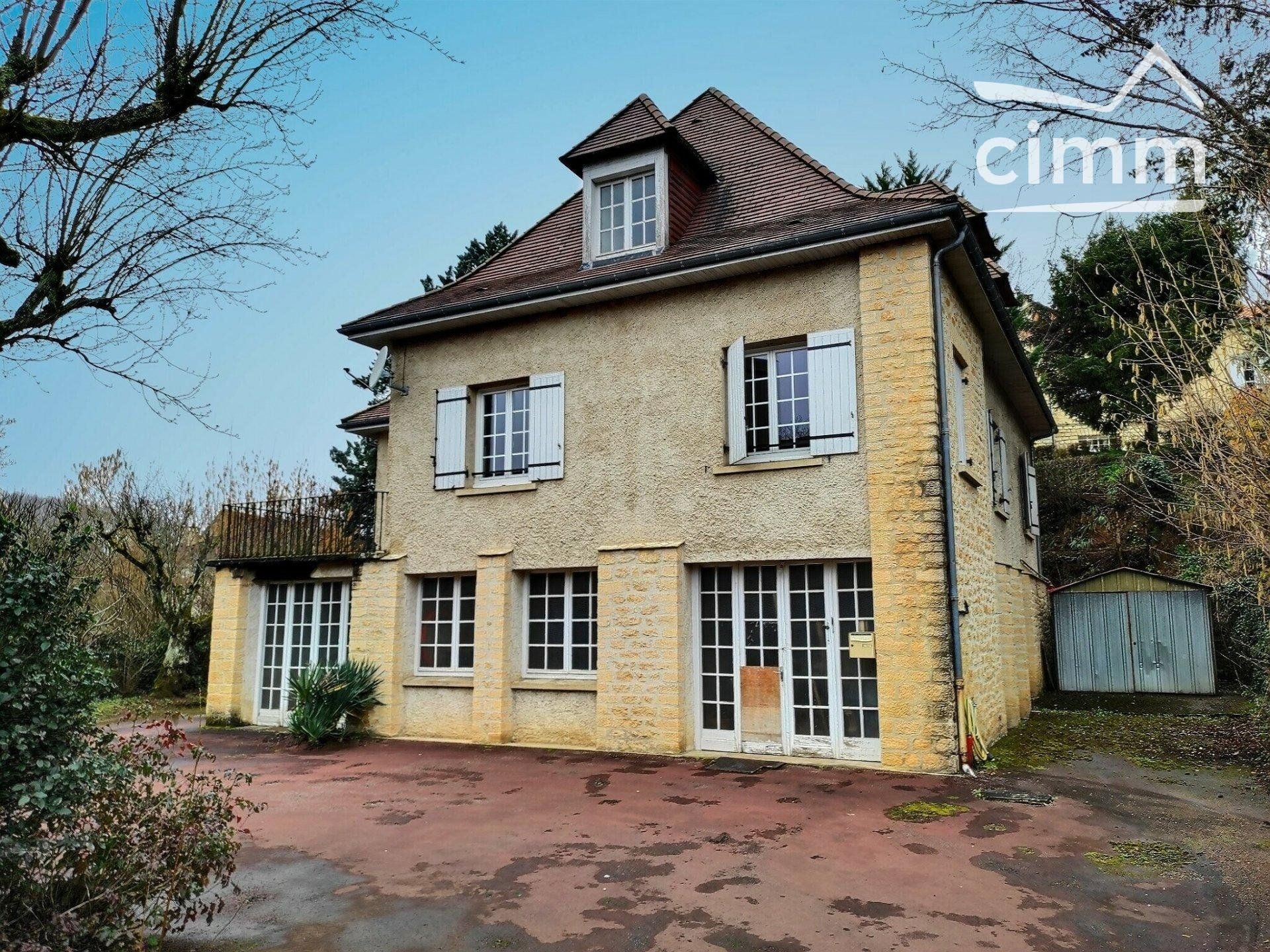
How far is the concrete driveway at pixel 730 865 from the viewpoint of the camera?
15.2ft

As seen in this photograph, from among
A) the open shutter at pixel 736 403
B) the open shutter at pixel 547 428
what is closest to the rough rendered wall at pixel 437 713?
the open shutter at pixel 547 428

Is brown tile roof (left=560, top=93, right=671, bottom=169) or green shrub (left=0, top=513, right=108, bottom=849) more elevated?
brown tile roof (left=560, top=93, right=671, bottom=169)

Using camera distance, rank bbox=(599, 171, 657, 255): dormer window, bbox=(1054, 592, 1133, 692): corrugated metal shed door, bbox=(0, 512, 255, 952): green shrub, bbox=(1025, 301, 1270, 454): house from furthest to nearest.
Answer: bbox=(1054, 592, 1133, 692): corrugated metal shed door, bbox=(599, 171, 657, 255): dormer window, bbox=(1025, 301, 1270, 454): house, bbox=(0, 512, 255, 952): green shrub

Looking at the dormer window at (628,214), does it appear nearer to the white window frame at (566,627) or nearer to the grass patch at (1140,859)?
the white window frame at (566,627)

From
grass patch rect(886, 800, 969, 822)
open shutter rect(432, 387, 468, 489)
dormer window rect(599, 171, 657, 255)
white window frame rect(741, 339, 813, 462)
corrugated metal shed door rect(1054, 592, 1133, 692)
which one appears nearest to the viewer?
grass patch rect(886, 800, 969, 822)

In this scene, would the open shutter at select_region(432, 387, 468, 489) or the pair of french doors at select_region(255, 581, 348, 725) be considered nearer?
the open shutter at select_region(432, 387, 468, 489)

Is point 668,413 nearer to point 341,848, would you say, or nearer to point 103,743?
point 341,848

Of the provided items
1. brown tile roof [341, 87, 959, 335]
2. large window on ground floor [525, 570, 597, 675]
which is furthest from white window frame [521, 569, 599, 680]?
brown tile roof [341, 87, 959, 335]

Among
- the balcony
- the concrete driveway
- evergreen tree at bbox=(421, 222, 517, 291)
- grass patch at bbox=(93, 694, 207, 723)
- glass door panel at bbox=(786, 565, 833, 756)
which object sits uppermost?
evergreen tree at bbox=(421, 222, 517, 291)

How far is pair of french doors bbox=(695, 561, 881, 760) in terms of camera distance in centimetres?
931

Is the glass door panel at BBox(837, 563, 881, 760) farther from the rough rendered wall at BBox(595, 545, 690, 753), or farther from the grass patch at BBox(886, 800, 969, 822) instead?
the rough rendered wall at BBox(595, 545, 690, 753)

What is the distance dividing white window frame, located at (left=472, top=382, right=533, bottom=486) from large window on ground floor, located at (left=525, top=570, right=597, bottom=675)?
1.37 m

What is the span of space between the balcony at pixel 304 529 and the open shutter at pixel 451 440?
1090mm

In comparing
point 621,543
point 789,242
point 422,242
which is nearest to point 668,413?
point 621,543
